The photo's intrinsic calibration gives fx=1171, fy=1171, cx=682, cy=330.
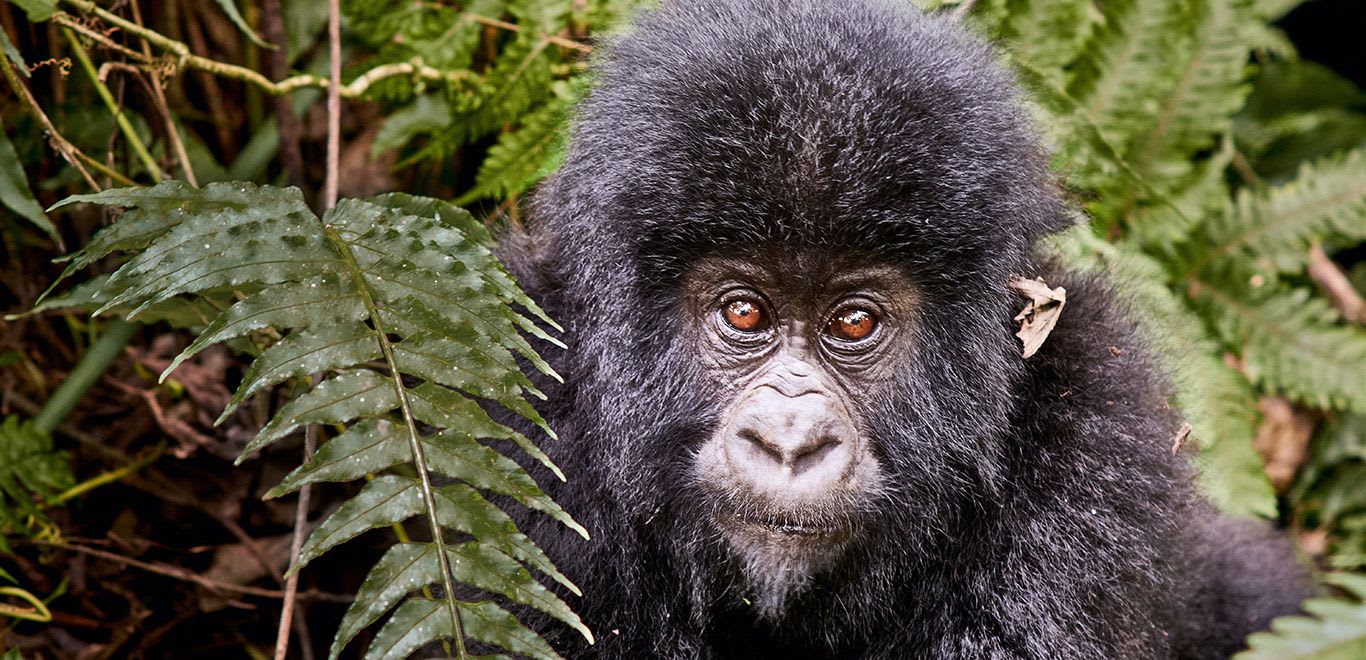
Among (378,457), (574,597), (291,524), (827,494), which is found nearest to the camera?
(378,457)

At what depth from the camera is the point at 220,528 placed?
4941 mm

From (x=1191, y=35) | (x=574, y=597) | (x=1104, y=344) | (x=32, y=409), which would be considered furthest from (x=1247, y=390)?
(x=32, y=409)

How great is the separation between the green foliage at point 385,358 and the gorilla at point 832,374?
0.67 m

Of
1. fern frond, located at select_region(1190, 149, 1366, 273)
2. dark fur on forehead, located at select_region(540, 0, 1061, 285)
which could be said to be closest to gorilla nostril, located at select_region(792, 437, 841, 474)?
dark fur on forehead, located at select_region(540, 0, 1061, 285)

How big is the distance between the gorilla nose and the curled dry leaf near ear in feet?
2.11

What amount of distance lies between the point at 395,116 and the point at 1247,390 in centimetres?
386

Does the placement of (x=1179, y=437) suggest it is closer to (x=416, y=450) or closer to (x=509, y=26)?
(x=416, y=450)

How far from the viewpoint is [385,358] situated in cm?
279

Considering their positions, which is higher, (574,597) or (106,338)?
(574,597)

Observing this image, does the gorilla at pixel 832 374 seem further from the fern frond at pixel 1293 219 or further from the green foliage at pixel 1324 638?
the fern frond at pixel 1293 219

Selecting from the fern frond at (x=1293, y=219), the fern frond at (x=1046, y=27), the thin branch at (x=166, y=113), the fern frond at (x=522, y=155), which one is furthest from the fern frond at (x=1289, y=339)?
the thin branch at (x=166, y=113)

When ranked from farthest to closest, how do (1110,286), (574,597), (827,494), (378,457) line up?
(1110,286) < (574,597) < (827,494) < (378,457)

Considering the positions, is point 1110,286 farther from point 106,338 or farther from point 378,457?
point 106,338

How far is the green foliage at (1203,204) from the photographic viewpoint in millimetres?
4867
